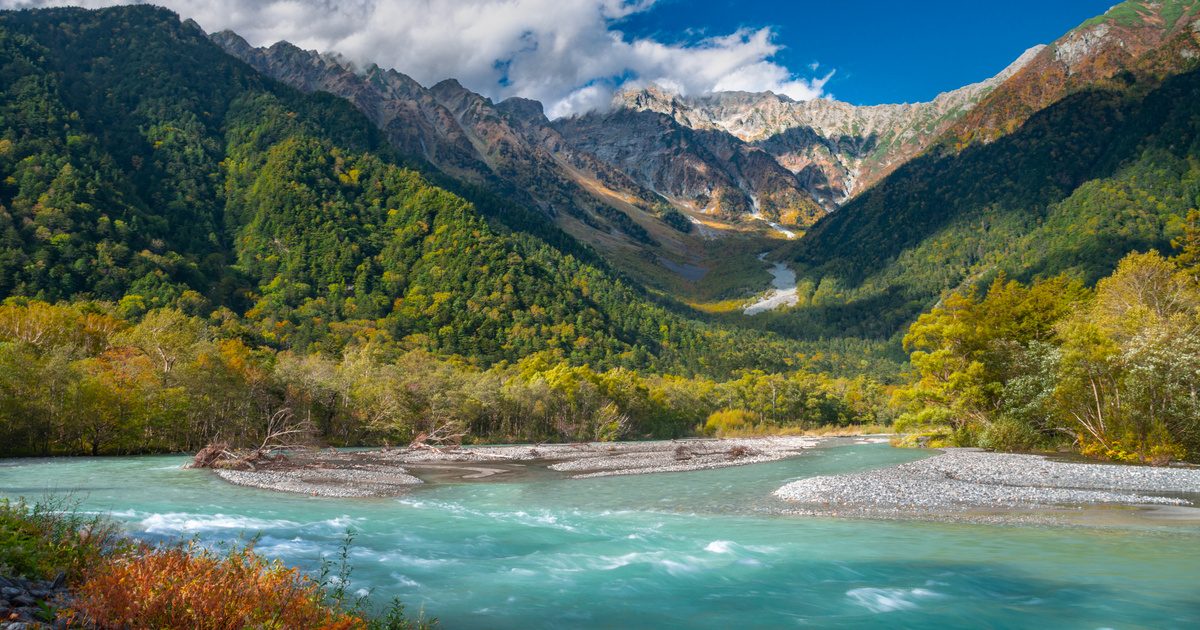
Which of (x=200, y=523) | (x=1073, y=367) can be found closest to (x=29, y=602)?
(x=200, y=523)

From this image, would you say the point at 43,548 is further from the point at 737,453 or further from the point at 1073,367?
the point at 737,453

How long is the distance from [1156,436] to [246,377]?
81.5 meters

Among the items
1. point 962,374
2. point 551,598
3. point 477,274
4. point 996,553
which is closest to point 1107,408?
point 962,374

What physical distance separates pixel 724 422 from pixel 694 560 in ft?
389

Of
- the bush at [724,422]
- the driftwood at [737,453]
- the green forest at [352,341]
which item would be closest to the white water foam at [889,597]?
the green forest at [352,341]

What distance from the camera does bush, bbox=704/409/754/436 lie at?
136m

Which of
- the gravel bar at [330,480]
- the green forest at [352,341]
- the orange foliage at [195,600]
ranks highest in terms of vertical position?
the green forest at [352,341]

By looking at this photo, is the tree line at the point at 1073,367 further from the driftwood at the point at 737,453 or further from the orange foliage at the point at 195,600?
the orange foliage at the point at 195,600

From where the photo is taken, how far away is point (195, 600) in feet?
27.2

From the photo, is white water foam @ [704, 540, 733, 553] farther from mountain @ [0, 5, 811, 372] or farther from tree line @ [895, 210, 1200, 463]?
mountain @ [0, 5, 811, 372]

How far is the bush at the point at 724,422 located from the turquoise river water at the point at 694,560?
103m

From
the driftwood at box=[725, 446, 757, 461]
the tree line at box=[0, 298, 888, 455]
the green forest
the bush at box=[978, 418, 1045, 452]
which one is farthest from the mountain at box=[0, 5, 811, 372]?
the bush at box=[978, 418, 1045, 452]

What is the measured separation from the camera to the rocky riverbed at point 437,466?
40438 millimetres

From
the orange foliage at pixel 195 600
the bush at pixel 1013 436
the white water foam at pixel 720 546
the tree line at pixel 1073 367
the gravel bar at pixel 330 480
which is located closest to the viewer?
the orange foliage at pixel 195 600
